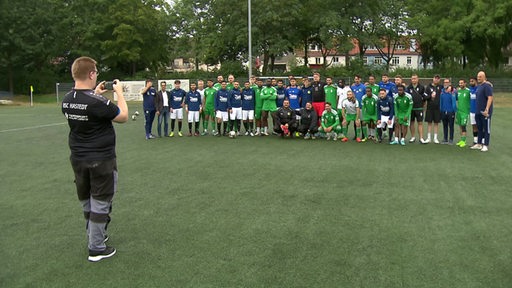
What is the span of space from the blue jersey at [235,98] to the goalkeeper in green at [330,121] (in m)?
2.69

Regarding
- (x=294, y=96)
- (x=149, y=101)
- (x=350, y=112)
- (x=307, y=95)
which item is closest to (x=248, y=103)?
(x=294, y=96)

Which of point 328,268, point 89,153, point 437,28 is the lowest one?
point 328,268

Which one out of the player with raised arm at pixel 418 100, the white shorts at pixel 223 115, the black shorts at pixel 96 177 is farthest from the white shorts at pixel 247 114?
the black shorts at pixel 96 177

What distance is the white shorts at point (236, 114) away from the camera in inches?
591

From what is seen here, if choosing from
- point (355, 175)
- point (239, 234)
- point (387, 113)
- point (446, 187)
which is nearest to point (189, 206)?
point (239, 234)

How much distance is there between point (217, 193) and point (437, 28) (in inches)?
1451

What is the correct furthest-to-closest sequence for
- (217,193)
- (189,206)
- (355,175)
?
(355,175) → (217,193) → (189,206)

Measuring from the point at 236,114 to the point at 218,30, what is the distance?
32.6m

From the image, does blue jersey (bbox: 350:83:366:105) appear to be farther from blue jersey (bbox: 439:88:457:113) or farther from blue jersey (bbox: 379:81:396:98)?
blue jersey (bbox: 439:88:457:113)

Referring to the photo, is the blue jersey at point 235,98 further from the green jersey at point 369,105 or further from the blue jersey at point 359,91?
the green jersey at point 369,105

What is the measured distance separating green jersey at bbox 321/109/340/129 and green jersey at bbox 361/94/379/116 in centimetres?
90

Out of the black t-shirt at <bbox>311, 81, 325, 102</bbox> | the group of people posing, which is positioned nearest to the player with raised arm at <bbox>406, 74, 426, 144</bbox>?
the group of people posing

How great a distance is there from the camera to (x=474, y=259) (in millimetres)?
4684

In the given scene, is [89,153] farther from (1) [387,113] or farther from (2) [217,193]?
(1) [387,113]
